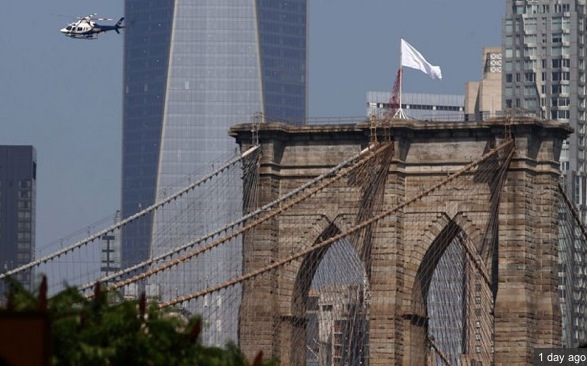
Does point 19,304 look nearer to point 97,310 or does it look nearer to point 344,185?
point 97,310

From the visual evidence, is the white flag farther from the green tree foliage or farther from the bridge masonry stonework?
the green tree foliage

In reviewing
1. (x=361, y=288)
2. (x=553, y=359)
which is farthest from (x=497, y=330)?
(x=553, y=359)

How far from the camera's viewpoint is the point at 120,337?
44969 mm

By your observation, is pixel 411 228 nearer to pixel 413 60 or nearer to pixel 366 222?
pixel 366 222

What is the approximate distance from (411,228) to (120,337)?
211ft

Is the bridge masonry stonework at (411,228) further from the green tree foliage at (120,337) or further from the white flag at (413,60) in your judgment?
the green tree foliage at (120,337)

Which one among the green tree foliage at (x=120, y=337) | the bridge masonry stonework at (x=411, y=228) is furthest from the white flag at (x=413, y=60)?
the green tree foliage at (x=120, y=337)

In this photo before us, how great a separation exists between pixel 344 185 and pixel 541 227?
310 inches

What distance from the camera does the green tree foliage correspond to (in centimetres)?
4334

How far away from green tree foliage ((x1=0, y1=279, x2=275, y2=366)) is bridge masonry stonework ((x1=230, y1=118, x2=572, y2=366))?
58683mm

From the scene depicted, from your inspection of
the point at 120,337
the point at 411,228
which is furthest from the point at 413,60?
the point at 120,337

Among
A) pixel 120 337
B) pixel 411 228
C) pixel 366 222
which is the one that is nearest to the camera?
pixel 120 337

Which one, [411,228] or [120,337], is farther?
[411,228]

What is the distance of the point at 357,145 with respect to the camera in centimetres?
11125
